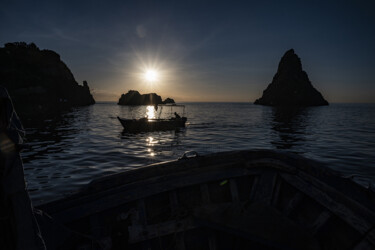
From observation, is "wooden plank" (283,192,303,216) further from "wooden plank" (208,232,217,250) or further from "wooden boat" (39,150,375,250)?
"wooden plank" (208,232,217,250)

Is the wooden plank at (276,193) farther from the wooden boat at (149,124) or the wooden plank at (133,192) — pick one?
the wooden boat at (149,124)

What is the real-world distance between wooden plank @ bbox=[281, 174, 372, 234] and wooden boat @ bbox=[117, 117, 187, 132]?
24325mm

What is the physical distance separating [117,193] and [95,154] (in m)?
12.1

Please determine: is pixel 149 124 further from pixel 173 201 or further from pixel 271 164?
pixel 271 164

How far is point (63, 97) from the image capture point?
10219cm

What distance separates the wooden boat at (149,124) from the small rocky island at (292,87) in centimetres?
13474

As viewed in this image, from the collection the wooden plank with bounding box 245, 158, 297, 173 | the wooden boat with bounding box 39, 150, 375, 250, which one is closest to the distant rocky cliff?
the wooden boat with bounding box 39, 150, 375, 250

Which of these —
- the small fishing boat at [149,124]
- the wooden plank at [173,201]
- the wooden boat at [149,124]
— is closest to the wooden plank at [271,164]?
the wooden plank at [173,201]

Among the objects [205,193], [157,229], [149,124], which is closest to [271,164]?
[205,193]

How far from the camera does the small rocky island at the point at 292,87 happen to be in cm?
14175

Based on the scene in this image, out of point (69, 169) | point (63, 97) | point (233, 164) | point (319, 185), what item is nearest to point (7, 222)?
point (233, 164)

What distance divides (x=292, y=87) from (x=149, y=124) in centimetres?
14331

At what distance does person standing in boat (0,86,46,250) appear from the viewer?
1782 mm

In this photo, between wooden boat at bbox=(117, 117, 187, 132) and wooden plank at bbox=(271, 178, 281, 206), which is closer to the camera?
wooden plank at bbox=(271, 178, 281, 206)
